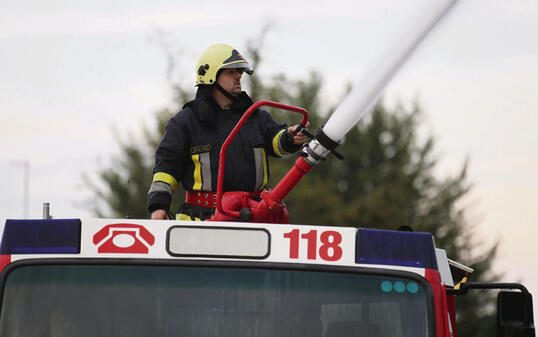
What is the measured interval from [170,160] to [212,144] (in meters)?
0.30

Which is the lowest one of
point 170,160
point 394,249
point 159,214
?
point 394,249

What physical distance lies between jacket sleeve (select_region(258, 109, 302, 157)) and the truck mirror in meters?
2.03

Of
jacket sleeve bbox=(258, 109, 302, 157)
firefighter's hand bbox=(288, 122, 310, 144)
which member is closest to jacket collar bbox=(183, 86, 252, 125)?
jacket sleeve bbox=(258, 109, 302, 157)

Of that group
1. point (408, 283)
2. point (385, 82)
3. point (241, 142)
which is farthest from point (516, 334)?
point (241, 142)

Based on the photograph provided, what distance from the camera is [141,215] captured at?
3541 cm

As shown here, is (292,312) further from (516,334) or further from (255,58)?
(255,58)

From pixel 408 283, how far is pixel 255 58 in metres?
31.2

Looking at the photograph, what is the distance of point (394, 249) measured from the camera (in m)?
5.38

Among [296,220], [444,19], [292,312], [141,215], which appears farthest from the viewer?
[296,220]

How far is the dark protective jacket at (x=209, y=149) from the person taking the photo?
22.6ft

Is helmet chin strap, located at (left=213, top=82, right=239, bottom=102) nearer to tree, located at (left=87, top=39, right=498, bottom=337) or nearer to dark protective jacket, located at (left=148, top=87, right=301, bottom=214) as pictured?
dark protective jacket, located at (left=148, top=87, right=301, bottom=214)

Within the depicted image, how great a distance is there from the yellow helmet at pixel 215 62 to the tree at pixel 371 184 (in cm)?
2860

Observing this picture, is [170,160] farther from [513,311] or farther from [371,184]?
[371,184]

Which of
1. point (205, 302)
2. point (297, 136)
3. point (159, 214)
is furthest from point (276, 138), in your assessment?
point (205, 302)
